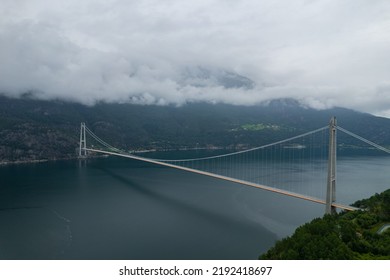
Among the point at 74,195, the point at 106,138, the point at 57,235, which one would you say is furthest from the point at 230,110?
the point at 57,235

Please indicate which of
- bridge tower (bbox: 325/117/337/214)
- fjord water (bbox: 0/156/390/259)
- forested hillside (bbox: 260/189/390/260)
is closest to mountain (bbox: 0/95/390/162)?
fjord water (bbox: 0/156/390/259)

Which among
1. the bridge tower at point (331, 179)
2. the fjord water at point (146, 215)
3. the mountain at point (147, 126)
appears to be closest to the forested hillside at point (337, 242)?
the bridge tower at point (331, 179)

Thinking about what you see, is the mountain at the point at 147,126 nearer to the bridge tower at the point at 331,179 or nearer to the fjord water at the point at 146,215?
the fjord water at the point at 146,215

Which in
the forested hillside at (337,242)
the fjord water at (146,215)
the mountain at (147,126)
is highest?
the mountain at (147,126)

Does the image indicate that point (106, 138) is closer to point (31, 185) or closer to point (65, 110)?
point (65, 110)

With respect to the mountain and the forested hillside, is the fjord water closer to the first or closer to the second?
the forested hillside

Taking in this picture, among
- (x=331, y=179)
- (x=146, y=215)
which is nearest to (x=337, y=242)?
(x=331, y=179)
